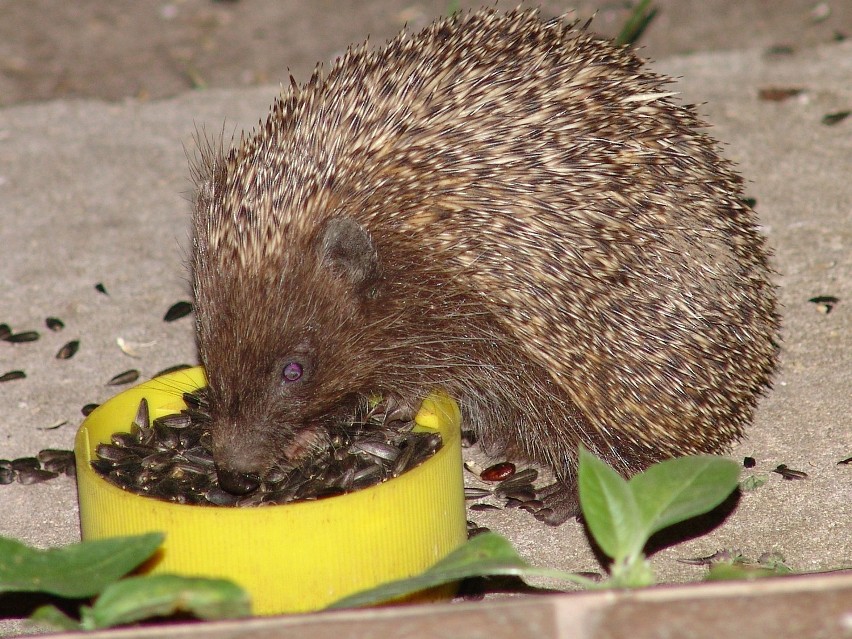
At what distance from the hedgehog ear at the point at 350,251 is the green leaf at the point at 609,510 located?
1645 mm

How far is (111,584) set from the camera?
9.46ft

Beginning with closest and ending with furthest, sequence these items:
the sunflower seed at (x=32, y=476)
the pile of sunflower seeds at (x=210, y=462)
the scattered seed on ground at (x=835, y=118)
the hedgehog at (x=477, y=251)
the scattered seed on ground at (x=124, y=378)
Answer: the pile of sunflower seeds at (x=210, y=462)
the hedgehog at (x=477, y=251)
the sunflower seed at (x=32, y=476)
the scattered seed on ground at (x=124, y=378)
the scattered seed on ground at (x=835, y=118)

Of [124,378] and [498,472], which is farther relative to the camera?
[124,378]

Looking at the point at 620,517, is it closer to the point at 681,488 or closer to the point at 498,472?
the point at 681,488

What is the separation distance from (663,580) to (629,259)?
1210 millimetres

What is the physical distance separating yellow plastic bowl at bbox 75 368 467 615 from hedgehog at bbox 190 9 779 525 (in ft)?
1.65

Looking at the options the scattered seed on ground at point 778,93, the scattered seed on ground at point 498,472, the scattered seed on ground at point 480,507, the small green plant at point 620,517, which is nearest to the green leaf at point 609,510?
the small green plant at point 620,517

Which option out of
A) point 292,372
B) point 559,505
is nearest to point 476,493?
point 559,505

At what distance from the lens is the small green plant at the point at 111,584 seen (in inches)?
109

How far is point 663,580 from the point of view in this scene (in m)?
4.52

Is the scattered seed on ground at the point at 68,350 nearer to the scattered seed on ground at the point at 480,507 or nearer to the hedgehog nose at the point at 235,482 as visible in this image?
the hedgehog nose at the point at 235,482

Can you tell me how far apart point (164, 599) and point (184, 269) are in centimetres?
440

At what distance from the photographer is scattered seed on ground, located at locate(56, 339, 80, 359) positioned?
6160 millimetres

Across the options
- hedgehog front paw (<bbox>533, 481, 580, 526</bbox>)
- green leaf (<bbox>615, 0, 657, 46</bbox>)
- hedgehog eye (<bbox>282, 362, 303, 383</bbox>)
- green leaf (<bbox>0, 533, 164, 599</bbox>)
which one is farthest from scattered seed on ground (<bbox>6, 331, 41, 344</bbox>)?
green leaf (<bbox>615, 0, 657, 46</bbox>)
